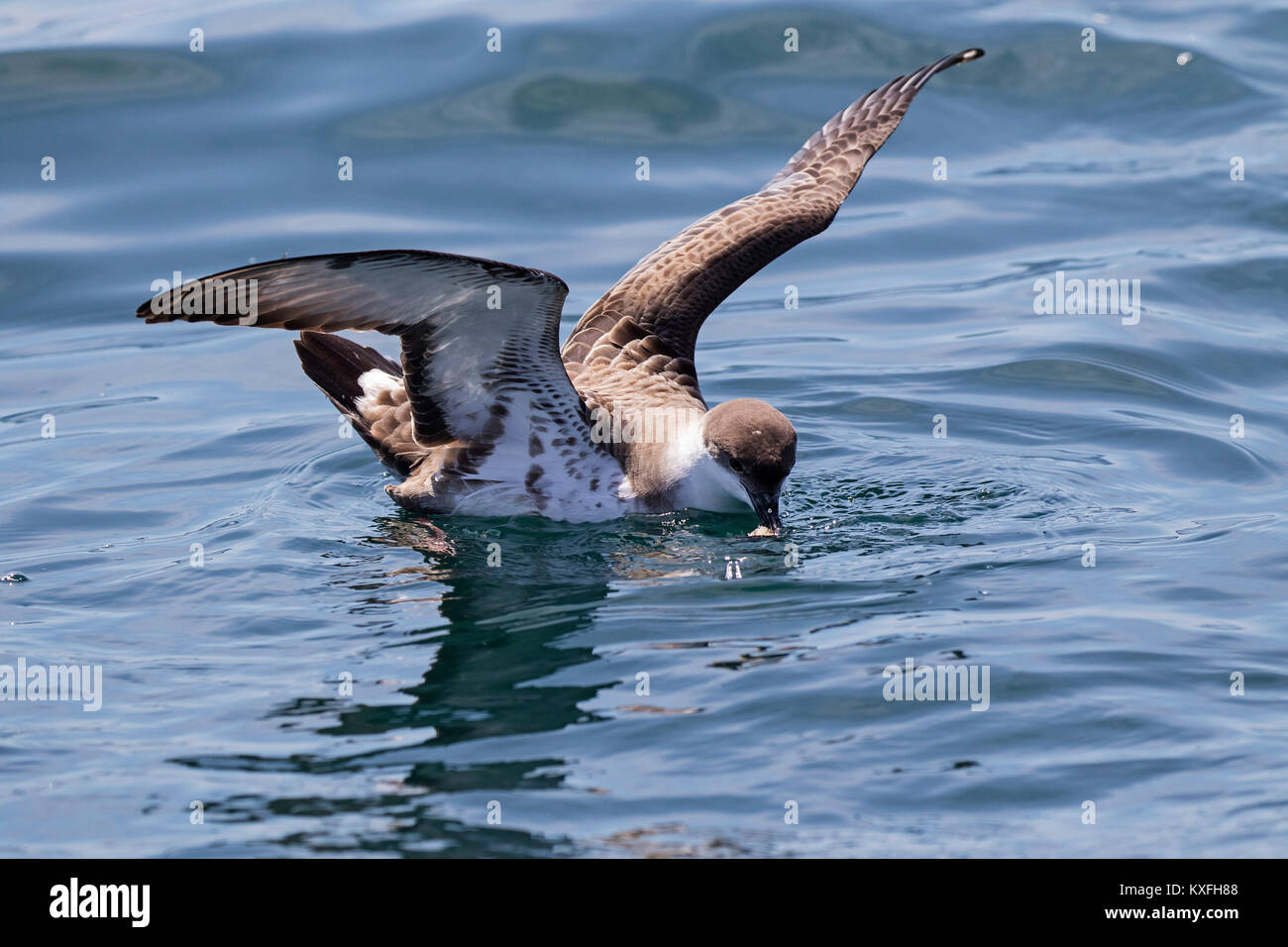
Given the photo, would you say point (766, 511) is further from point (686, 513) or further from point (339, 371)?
point (339, 371)

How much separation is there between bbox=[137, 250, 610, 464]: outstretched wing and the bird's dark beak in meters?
0.97

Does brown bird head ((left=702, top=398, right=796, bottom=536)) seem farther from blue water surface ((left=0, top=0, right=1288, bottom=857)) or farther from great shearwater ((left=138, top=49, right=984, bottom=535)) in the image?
blue water surface ((left=0, top=0, right=1288, bottom=857))

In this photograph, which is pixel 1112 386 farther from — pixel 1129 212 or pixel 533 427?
pixel 533 427

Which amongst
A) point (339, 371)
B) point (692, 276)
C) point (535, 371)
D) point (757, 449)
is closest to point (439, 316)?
point (535, 371)

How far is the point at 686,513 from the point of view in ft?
27.5

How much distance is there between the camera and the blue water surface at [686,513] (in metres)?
5.54

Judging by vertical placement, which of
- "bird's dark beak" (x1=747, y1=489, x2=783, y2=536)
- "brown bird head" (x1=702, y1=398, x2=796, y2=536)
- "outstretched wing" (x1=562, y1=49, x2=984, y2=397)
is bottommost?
"bird's dark beak" (x1=747, y1=489, x2=783, y2=536)

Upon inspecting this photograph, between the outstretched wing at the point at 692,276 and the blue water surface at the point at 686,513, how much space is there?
109 cm

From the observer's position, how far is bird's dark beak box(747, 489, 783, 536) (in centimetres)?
795

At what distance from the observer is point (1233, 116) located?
14.4m

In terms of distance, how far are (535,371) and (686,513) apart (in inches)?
43.6

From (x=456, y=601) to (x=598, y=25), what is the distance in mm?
8765

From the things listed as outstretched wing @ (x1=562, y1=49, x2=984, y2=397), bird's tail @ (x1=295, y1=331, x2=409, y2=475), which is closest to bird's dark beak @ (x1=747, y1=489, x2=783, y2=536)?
outstretched wing @ (x1=562, y1=49, x2=984, y2=397)

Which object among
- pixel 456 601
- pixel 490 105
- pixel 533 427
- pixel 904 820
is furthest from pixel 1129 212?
pixel 904 820
